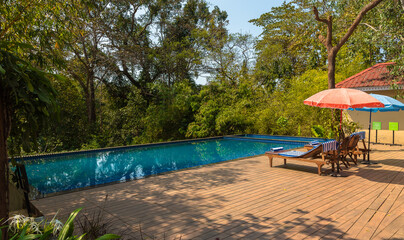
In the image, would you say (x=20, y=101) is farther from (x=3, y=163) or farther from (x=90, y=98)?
(x=90, y=98)

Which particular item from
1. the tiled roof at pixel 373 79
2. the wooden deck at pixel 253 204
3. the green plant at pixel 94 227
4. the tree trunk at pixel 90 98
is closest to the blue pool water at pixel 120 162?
the wooden deck at pixel 253 204

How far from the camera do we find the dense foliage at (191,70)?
46.3ft

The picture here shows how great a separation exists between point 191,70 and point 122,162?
1168 cm

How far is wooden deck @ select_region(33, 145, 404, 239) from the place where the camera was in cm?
323

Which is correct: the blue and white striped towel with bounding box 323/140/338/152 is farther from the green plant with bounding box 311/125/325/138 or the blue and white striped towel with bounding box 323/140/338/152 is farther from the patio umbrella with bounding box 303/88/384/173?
the green plant with bounding box 311/125/325/138

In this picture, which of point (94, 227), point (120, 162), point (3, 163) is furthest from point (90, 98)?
point (3, 163)

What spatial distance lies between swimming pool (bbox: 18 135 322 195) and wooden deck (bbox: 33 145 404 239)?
1.44 metres

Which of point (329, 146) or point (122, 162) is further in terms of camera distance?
point (122, 162)

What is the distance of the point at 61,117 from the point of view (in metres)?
2.33

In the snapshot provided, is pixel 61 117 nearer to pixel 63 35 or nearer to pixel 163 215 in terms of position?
pixel 163 215

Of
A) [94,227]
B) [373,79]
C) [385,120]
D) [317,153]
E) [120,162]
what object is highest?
[373,79]

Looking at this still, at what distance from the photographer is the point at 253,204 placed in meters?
4.18

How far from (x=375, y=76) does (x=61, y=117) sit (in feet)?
42.1

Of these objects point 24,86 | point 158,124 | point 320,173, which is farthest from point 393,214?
point 158,124
